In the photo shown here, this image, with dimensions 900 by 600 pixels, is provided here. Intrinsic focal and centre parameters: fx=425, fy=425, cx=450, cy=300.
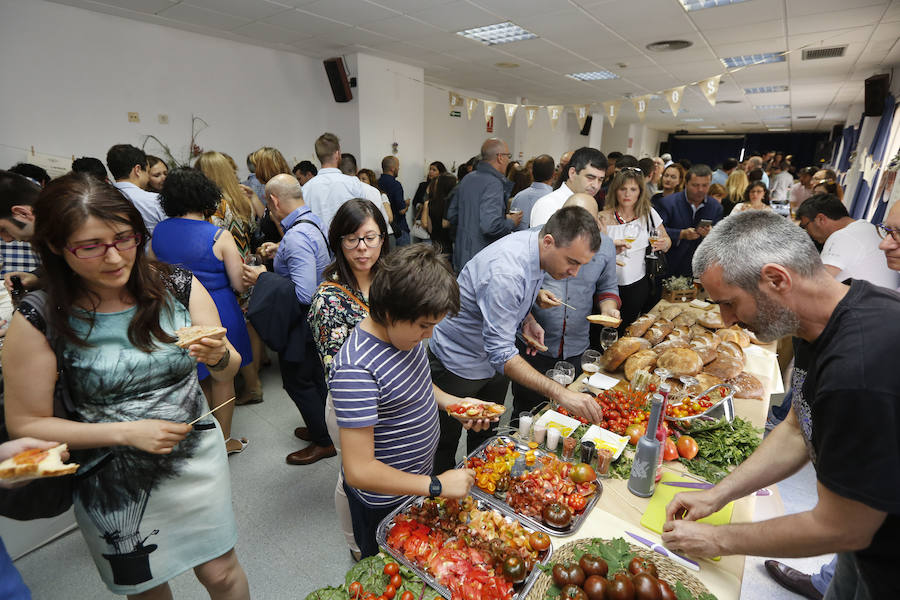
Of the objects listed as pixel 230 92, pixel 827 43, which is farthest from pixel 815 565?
pixel 230 92

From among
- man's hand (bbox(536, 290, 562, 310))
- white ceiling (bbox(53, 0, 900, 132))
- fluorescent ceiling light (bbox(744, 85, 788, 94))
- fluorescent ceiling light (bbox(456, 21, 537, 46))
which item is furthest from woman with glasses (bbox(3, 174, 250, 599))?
fluorescent ceiling light (bbox(744, 85, 788, 94))

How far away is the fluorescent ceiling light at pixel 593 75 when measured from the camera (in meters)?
7.57

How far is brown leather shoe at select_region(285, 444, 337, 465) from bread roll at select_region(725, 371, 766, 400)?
2.44 metres

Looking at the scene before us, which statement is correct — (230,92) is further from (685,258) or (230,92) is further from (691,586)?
(691,586)

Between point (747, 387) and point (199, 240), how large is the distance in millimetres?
3014

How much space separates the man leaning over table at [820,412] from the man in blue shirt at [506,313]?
59cm

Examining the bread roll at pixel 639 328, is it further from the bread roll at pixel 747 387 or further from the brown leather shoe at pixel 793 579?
the brown leather shoe at pixel 793 579

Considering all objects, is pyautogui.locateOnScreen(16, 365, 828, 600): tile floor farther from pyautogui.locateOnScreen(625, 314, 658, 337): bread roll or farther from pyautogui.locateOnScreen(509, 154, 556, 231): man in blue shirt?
pyautogui.locateOnScreen(509, 154, 556, 231): man in blue shirt

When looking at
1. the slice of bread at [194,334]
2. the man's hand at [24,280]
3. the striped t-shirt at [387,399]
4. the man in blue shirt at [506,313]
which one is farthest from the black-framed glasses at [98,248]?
the man in blue shirt at [506,313]

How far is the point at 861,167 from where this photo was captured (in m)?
8.16

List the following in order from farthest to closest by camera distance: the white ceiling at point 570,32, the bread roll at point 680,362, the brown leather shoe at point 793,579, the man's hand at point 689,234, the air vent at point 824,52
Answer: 1. the air vent at point 824,52
2. the white ceiling at point 570,32
3. the man's hand at point 689,234
4. the bread roll at point 680,362
5. the brown leather shoe at point 793,579

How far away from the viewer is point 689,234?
3.89 m

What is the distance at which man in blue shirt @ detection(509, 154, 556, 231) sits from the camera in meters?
4.32

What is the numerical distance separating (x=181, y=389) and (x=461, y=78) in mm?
8426
